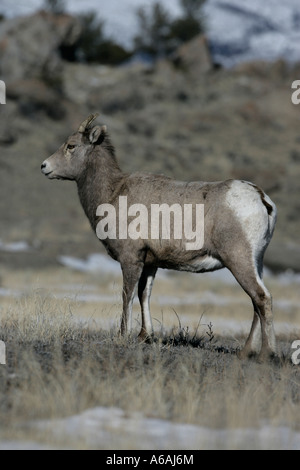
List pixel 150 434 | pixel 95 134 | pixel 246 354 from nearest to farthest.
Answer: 1. pixel 150 434
2. pixel 246 354
3. pixel 95 134

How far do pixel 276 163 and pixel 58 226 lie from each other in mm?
18070

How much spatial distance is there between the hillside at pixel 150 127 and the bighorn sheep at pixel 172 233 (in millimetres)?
19410

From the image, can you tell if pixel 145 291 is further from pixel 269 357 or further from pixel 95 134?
pixel 95 134

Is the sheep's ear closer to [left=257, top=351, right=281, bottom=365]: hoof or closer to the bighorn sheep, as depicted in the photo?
the bighorn sheep

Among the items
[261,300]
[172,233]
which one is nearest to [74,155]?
[172,233]

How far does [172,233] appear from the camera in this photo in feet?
30.5

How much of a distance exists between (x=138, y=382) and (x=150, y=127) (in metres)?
44.5

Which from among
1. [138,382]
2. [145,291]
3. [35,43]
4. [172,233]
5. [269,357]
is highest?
[35,43]

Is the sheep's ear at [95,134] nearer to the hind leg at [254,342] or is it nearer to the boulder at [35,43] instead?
the hind leg at [254,342]

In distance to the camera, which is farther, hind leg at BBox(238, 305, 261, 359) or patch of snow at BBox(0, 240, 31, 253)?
patch of snow at BBox(0, 240, 31, 253)

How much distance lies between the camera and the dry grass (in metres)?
6.26

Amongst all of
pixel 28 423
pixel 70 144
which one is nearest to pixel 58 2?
pixel 70 144

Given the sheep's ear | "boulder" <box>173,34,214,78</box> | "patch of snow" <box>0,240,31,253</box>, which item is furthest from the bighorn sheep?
"boulder" <box>173,34,214,78</box>

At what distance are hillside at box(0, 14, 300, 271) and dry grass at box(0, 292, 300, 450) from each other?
21.5 metres
